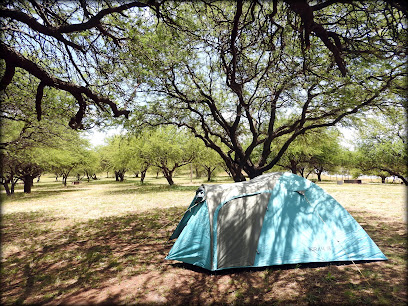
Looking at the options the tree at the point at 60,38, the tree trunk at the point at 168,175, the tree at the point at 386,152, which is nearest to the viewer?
the tree at the point at 60,38

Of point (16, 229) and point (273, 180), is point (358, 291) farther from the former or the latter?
point (16, 229)

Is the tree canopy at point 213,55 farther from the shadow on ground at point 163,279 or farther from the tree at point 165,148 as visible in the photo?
the tree at point 165,148

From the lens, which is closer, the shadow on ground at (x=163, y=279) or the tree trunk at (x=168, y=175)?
the shadow on ground at (x=163, y=279)

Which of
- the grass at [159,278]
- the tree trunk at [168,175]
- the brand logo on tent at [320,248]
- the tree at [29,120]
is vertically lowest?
the grass at [159,278]

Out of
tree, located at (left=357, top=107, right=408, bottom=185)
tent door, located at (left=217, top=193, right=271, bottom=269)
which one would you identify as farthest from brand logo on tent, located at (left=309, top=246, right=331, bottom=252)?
tree, located at (left=357, top=107, right=408, bottom=185)

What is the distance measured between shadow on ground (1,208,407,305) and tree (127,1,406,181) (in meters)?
4.24

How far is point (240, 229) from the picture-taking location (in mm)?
5188

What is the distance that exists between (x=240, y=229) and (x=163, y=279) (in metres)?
2.01

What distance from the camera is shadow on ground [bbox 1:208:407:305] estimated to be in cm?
401

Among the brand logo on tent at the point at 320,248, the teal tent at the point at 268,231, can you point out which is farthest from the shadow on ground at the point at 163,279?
the brand logo on tent at the point at 320,248

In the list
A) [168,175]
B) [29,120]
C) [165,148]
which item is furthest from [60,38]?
[168,175]

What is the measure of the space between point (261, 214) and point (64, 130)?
13.1 meters

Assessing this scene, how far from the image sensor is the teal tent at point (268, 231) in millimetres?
5039

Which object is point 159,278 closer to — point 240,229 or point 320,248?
point 240,229
